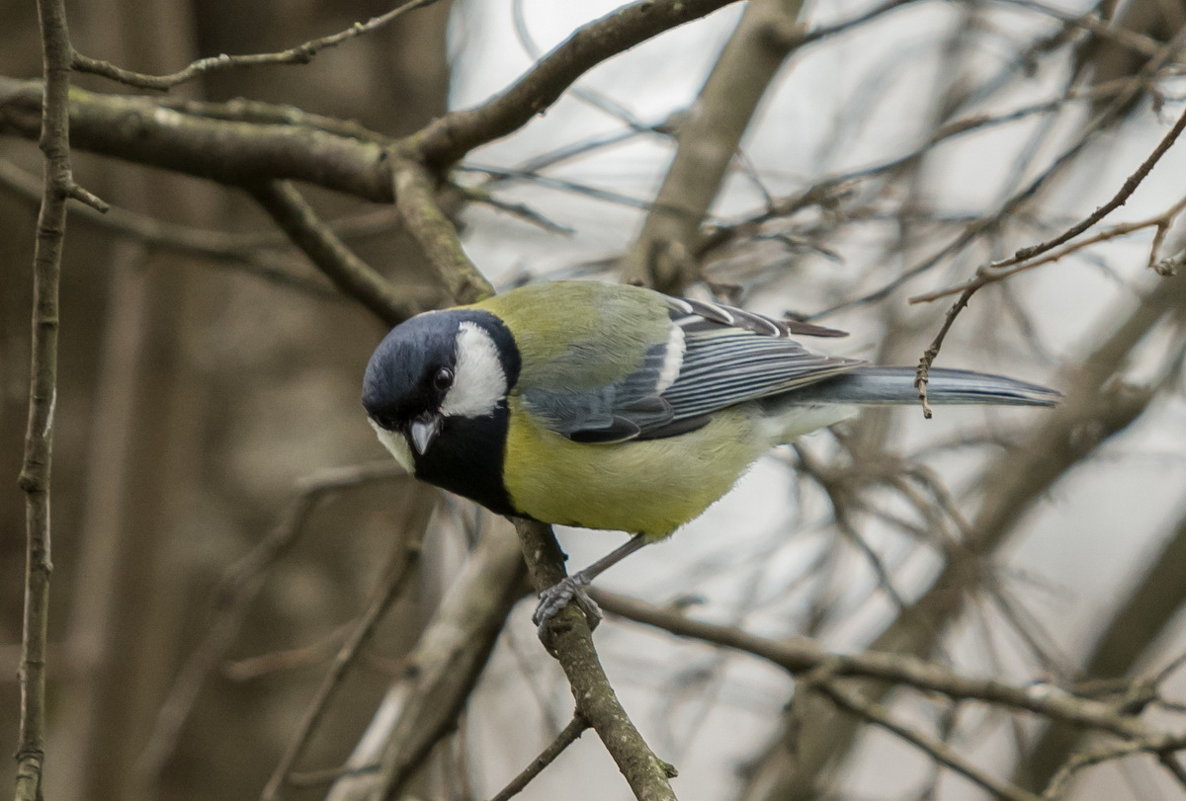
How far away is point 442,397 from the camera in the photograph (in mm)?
2154

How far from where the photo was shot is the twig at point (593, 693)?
1269mm

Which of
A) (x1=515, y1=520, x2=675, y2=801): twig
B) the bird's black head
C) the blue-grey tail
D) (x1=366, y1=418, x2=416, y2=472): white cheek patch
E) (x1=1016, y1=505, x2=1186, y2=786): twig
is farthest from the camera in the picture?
(x1=1016, y1=505, x2=1186, y2=786): twig

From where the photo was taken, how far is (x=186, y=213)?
282 centimetres

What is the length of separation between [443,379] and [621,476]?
17.0 inches

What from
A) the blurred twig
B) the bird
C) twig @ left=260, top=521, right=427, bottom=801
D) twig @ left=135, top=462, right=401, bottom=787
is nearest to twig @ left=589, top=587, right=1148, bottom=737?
the bird

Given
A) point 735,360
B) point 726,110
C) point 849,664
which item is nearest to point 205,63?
point 735,360

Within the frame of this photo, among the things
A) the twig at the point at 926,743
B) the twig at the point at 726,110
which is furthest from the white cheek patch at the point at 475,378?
the twig at the point at 926,743

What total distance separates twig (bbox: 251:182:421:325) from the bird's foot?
0.83 meters

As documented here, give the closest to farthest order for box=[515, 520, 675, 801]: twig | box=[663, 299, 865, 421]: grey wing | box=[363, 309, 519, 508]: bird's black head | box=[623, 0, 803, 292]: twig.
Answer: box=[515, 520, 675, 801]: twig
box=[363, 309, 519, 508]: bird's black head
box=[663, 299, 865, 421]: grey wing
box=[623, 0, 803, 292]: twig

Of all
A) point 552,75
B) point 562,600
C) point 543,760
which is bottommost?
point 543,760

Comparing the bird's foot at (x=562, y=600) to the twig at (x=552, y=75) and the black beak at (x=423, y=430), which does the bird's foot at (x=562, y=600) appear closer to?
the black beak at (x=423, y=430)

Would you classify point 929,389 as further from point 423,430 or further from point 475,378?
point 423,430

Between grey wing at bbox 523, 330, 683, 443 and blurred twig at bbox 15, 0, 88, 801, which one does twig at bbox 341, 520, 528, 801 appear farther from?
blurred twig at bbox 15, 0, 88, 801

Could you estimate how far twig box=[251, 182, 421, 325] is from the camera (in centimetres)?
230
